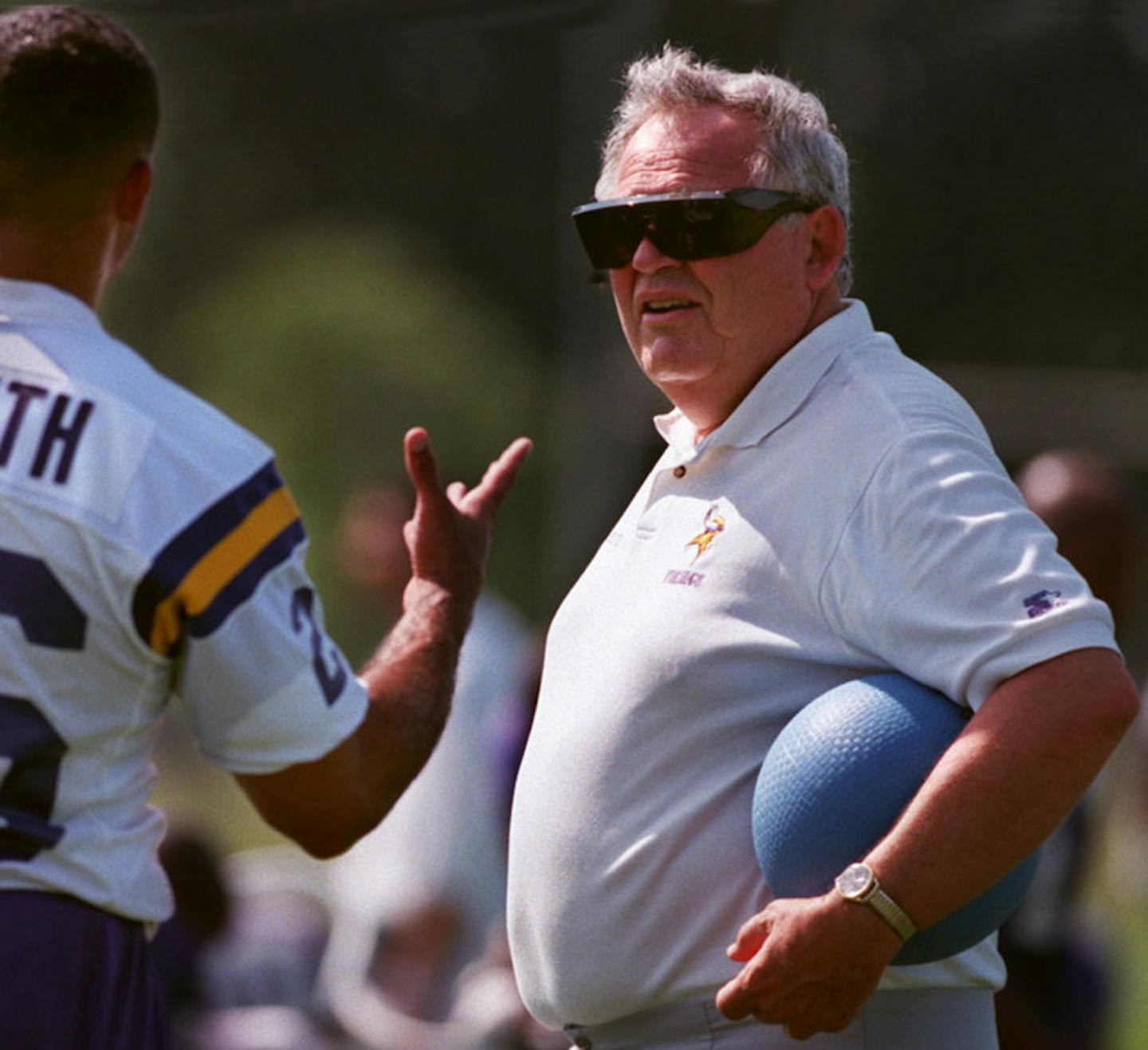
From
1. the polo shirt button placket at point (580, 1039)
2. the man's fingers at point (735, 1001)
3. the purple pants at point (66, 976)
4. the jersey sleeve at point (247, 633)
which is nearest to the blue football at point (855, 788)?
the man's fingers at point (735, 1001)

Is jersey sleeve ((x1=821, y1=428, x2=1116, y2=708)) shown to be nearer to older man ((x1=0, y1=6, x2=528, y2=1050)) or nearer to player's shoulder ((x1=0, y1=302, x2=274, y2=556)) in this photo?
→ older man ((x1=0, y1=6, x2=528, y2=1050))

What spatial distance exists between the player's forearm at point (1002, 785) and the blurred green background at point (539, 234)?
661 centimetres

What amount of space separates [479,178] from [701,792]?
47.6 feet

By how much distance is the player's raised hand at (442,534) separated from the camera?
11.0ft

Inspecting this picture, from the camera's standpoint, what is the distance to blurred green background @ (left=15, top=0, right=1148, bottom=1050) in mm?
10812

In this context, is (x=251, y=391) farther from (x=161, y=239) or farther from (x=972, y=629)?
(x=972, y=629)

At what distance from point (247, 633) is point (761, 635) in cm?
73

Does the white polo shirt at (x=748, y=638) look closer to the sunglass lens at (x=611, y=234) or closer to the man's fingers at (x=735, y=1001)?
the man's fingers at (x=735, y=1001)

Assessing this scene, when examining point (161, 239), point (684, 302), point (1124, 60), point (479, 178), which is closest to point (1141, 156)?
point (1124, 60)

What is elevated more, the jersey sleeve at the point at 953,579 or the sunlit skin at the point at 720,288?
the sunlit skin at the point at 720,288

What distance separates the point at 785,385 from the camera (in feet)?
10.6

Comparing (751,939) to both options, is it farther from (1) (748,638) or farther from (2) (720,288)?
(2) (720,288)

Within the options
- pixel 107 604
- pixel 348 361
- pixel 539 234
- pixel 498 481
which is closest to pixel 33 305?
pixel 107 604

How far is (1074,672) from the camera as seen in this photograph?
108 inches
